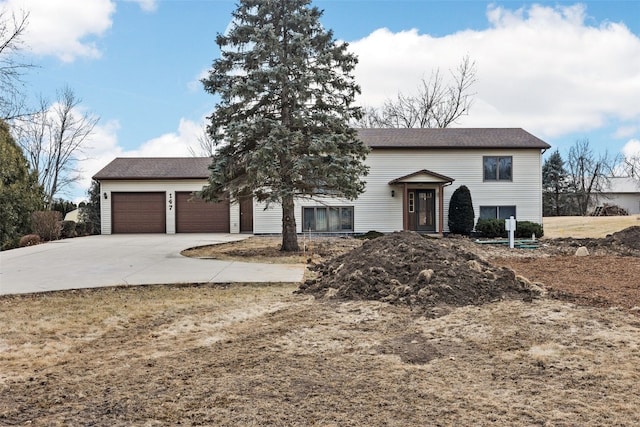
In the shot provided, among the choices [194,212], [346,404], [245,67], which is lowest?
[346,404]

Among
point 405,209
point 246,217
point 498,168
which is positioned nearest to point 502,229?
point 498,168

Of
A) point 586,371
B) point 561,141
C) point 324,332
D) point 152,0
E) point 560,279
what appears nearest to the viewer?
point 586,371

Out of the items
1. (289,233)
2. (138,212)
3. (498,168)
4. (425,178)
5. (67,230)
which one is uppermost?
(498,168)

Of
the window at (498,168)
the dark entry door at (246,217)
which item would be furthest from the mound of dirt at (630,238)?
the dark entry door at (246,217)

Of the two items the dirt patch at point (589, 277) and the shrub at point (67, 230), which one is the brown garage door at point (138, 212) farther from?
the dirt patch at point (589, 277)

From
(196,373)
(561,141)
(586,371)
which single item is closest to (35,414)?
(196,373)

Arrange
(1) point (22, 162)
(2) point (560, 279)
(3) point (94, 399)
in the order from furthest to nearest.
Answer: (1) point (22, 162) → (2) point (560, 279) → (3) point (94, 399)

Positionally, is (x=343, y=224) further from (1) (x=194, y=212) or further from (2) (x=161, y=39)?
(2) (x=161, y=39)

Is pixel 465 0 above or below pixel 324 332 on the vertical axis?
above

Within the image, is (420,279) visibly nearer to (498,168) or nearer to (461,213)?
(461,213)

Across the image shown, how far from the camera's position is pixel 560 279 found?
28.8 feet

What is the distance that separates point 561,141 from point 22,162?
46707 mm

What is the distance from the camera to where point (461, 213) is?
21547mm

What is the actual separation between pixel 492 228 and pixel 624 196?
116 ft
